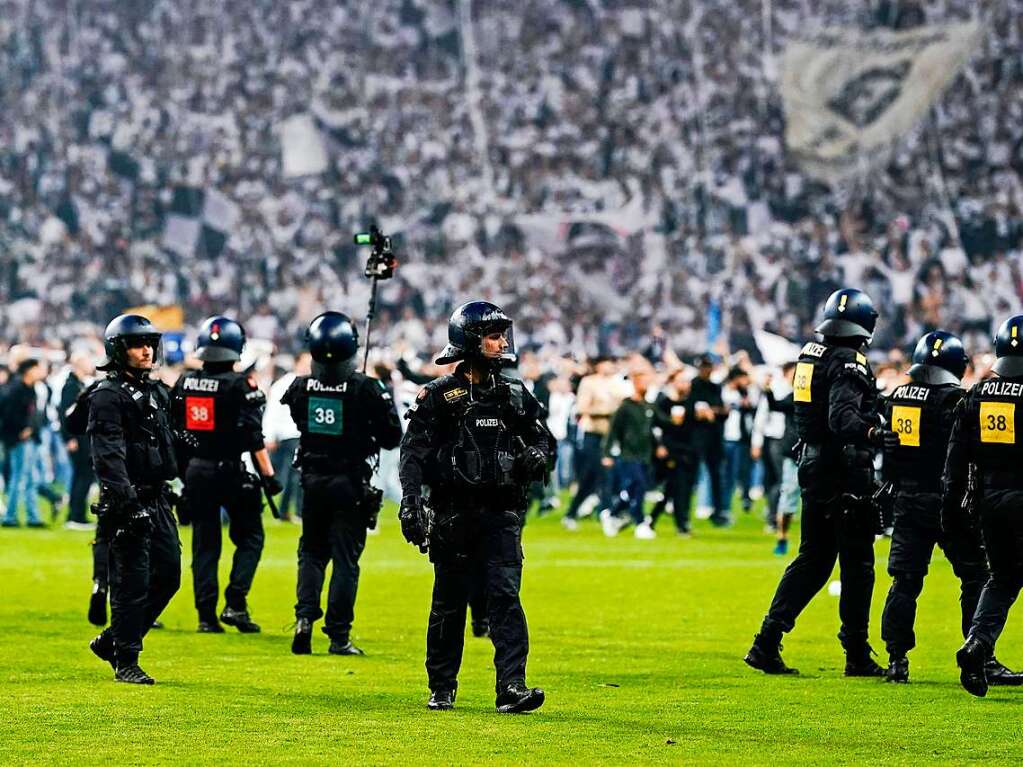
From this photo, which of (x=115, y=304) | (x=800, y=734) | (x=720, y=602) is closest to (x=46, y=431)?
(x=720, y=602)

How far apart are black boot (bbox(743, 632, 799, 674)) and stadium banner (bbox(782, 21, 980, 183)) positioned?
33281 mm

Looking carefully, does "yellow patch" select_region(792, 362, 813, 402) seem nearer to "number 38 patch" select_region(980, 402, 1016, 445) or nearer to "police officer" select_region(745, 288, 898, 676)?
"police officer" select_region(745, 288, 898, 676)

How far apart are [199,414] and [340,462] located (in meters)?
1.64

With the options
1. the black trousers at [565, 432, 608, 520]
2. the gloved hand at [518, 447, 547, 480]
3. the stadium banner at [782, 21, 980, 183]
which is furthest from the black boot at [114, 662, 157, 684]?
the stadium banner at [782, 21, 980, 183]

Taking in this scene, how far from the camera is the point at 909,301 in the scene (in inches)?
1583

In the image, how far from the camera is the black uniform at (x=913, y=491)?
38.4 ft

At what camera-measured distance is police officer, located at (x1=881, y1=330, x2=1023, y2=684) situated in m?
11.7

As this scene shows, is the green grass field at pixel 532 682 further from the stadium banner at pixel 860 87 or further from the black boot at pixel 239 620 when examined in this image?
the stadium banner at pixel 860 87

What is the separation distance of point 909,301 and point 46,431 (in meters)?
18.3

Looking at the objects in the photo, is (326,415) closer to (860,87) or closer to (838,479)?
(838,479)

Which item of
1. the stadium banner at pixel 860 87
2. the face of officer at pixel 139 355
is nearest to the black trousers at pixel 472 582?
the face of officer at pixel 139 355

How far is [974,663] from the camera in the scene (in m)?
10.5

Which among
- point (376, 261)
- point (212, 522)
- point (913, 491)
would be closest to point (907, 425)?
point (913, 491)

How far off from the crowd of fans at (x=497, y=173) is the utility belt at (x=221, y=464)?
85.3 feet
